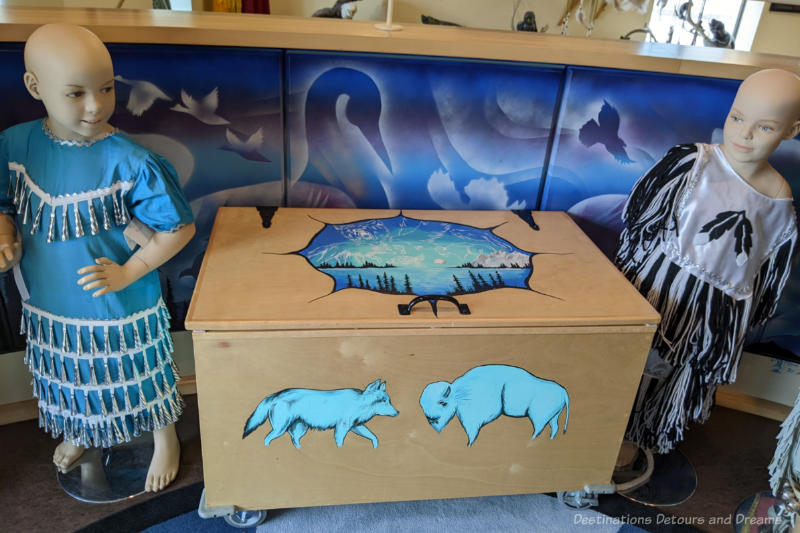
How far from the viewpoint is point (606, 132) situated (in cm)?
148

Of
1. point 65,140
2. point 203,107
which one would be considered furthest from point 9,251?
point 203,107

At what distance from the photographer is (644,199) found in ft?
4.28

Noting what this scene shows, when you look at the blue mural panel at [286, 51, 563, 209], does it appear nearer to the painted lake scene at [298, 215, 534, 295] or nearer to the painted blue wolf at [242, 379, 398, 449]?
the painted lake scene at [298, 215, 534, 295]

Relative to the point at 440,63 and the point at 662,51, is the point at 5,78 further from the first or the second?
the point at 662,51

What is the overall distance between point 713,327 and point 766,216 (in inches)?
9.6

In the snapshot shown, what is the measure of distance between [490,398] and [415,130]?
631mm

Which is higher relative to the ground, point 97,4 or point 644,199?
point 97,4

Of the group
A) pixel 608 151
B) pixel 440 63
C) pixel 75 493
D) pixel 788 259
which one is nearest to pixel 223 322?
pixel 75 493

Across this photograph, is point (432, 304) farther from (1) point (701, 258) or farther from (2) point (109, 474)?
(2) point (109, 474)

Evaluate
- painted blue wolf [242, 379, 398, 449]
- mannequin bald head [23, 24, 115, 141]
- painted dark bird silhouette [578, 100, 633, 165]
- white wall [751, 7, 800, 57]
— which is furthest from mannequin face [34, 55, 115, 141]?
white wall [751, 7, 800, 57]

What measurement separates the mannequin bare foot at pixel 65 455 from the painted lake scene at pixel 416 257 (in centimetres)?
69

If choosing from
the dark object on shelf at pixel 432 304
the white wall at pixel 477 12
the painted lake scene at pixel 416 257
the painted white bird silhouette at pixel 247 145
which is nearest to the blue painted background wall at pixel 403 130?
the painted white bird silhouette at pixel 247 145

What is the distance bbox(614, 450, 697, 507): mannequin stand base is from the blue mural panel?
706 millimetres

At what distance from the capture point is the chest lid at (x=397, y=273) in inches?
42.1
